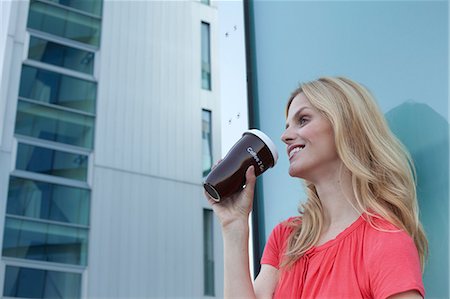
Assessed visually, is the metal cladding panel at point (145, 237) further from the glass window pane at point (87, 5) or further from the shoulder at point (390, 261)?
the shoulder at point (390, 261)

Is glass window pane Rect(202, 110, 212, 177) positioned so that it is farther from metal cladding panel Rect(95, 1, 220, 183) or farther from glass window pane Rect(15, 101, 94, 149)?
glass window pane Rect(15, 101, 94, 149)

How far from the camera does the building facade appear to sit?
227 inches

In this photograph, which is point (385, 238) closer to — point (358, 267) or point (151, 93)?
point (358, 267)

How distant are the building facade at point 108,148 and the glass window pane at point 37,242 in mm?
10

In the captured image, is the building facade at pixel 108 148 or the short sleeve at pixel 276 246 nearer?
the short sleeve at pixel 276 246

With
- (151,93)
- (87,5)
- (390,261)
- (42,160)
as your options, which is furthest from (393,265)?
(151,93)

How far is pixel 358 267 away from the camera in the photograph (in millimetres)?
758

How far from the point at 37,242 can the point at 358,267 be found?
5108 mm

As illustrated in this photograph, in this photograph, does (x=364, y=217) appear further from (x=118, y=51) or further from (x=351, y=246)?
(x=118, y=51)

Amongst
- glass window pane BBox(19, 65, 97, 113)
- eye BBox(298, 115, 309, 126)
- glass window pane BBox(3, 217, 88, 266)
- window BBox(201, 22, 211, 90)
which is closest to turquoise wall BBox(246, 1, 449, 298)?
eye BBox(298, 115, 309, 126)

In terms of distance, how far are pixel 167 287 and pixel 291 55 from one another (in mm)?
5839

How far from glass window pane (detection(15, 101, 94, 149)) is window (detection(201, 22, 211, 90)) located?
1.88 metres

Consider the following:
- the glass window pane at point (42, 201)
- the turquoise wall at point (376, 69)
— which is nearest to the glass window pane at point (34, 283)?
the glass window pane at point (42, 201)

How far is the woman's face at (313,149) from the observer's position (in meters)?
0.86
